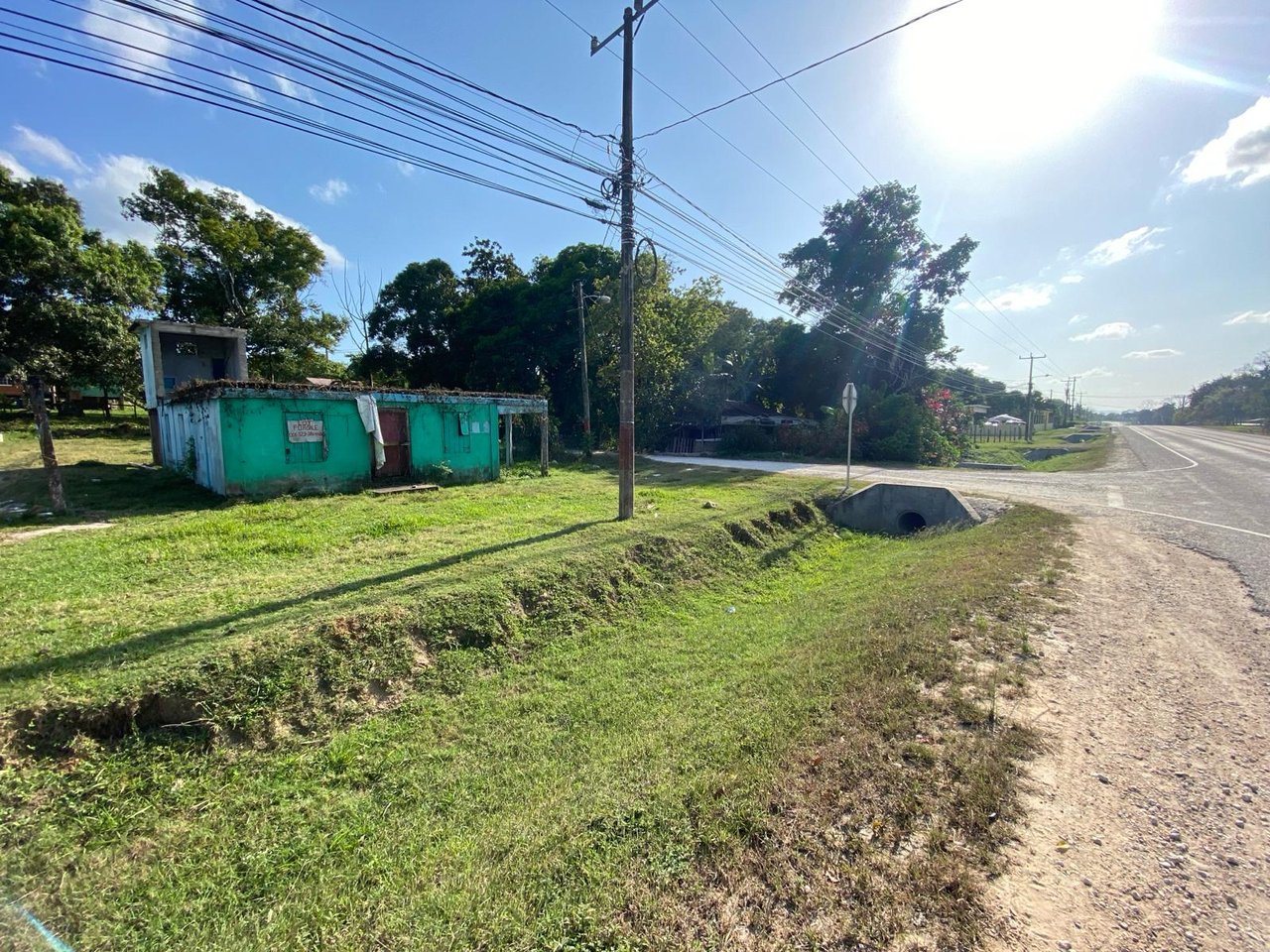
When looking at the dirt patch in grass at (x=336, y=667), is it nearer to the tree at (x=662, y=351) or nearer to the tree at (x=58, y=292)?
the tree at (x=662, y=351)

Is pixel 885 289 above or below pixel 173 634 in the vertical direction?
above

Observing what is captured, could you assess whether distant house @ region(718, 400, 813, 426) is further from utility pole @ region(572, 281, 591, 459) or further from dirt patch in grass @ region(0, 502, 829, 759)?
dirt patch in grass @ region(0, 502, 829, 759)

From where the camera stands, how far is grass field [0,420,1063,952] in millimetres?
→ 2240

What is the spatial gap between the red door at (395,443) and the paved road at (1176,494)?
487 inches

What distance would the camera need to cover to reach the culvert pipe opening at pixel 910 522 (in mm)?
12213

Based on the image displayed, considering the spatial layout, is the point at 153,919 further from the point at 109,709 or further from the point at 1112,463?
the point at 1112,463

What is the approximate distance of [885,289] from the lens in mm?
27594

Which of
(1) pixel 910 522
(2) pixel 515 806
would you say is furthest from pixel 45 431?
(1) pixel 910 522

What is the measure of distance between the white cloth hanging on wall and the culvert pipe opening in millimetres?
12445

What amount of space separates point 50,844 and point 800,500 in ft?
36.9

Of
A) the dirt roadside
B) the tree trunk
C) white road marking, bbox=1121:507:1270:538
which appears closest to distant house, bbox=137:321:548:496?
the tree trunk

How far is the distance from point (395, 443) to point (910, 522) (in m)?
12.7

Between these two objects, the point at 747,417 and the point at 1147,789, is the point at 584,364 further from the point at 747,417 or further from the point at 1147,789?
the point at 1147,789

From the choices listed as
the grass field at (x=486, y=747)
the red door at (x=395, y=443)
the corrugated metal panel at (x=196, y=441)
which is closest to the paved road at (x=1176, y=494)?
the grass field at (x=486, y=747)
